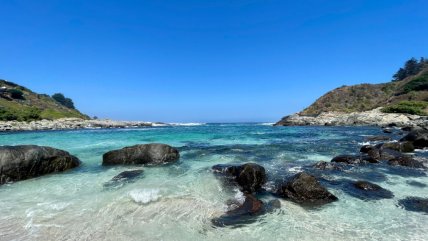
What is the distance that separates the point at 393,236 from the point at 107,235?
24.8 ft

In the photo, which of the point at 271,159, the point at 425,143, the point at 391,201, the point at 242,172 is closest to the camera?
the point at 391,201

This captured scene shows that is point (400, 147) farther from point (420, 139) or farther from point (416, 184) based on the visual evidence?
point (416, 184)

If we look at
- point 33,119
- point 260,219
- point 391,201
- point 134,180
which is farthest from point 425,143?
point 33,119

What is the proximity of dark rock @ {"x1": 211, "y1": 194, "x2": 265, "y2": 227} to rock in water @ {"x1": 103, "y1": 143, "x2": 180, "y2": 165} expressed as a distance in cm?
927

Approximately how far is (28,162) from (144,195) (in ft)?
25.1

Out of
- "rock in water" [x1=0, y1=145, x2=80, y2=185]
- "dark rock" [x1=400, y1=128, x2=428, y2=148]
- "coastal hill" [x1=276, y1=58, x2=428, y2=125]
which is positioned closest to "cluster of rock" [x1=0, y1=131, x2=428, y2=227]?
"rock in water" [x1=0, y1=145, x2=80, y2=185]

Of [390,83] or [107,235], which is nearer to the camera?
[107,235]

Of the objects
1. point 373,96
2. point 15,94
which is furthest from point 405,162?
point 15,94

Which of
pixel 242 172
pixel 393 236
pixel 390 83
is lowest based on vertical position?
pixel 393 236

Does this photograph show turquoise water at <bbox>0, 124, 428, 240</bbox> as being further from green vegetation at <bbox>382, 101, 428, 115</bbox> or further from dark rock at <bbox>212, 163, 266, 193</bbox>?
green vegetation at <bbox>382, 101, 428, 115</bbox>

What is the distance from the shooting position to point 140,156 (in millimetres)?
17703

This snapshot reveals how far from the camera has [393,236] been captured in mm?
7371

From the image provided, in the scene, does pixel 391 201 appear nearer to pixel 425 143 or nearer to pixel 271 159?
pixel 271 159

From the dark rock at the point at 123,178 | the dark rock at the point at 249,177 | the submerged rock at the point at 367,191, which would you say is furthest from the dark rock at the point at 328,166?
the dark rock at the point at 123,178
